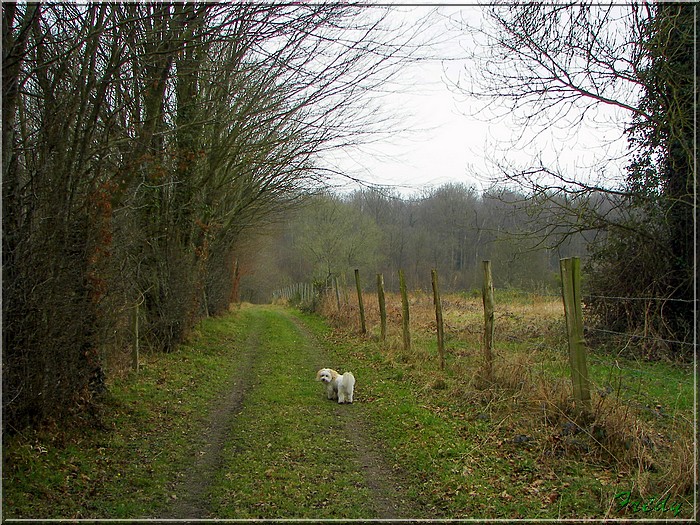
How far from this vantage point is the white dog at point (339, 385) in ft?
25.2

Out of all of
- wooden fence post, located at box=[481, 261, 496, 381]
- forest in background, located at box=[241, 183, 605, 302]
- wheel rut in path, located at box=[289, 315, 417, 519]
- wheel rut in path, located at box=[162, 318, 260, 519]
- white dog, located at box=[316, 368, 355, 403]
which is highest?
forest in background, located at box=[241, 183, 605, 302]

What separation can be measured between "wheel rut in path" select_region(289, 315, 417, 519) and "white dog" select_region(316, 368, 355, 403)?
0.15m

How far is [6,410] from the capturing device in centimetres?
474

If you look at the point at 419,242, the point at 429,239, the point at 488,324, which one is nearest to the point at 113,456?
the point at 488,324

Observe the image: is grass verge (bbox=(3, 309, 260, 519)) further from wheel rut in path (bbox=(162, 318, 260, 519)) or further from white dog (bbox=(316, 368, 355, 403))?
white dog (bbox=(316, 368, 355, 403))

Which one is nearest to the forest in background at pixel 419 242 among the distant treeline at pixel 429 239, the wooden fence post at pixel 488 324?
the distant treeline at pixel 429 239

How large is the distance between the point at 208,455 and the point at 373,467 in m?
1.69

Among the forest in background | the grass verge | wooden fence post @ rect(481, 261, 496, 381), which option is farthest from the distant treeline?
the grass verge

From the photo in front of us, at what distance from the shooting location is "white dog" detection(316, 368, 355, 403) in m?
7.68

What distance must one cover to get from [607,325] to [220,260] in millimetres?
13471

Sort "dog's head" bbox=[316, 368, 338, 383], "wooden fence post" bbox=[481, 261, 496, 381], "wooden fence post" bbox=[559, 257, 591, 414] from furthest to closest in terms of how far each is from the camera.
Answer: "dog's head" bbox=[316, 368, 338, 383], "wooden fence post" bbox=[481, 261, 496, 381], "wooden fence post" bbox=[559, 257, 591, 414]

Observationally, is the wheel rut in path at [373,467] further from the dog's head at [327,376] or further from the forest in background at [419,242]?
the forest in background at [419,242]

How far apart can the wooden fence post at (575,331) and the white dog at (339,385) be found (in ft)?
10.2

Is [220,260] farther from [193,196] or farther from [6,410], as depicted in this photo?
[6,410]
